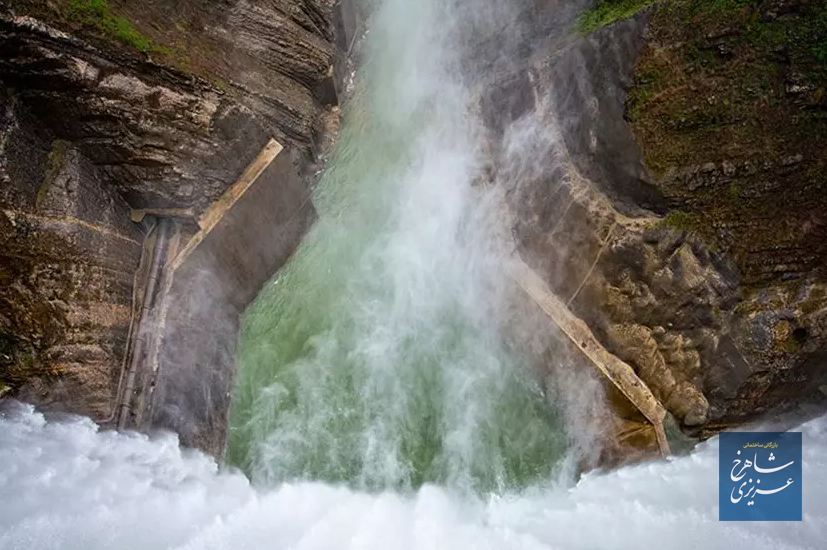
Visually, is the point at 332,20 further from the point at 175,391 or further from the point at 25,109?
the point at 175,391

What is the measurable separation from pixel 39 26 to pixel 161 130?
1806mm

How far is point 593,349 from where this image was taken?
920 cm

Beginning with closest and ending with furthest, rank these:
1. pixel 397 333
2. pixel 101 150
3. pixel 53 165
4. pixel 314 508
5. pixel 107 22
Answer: pixel 107 22
pixel 53 165
pixel 101 150
pixel 314 508
pixel 397 333

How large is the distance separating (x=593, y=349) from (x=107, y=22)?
8.14m

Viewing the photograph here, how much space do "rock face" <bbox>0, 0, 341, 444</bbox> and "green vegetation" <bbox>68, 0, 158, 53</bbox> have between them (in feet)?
0.05

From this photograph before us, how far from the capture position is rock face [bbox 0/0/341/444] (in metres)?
7.37

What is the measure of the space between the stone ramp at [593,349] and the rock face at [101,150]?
4481 mm

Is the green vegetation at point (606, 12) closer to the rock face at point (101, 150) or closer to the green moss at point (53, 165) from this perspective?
the rock face at point (101, 150)

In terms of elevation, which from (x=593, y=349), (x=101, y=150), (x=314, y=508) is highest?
(x=101, y=150)

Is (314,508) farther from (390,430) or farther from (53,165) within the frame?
(53,165)

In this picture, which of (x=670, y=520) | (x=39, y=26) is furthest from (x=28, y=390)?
(x=670, y=520)

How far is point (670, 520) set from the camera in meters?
8.28

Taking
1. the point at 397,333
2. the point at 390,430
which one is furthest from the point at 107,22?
the point at 390,430

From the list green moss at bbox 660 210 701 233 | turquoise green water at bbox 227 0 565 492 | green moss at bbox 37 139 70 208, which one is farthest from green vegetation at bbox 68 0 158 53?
Result: green moss at bbox 660 210 701 233
